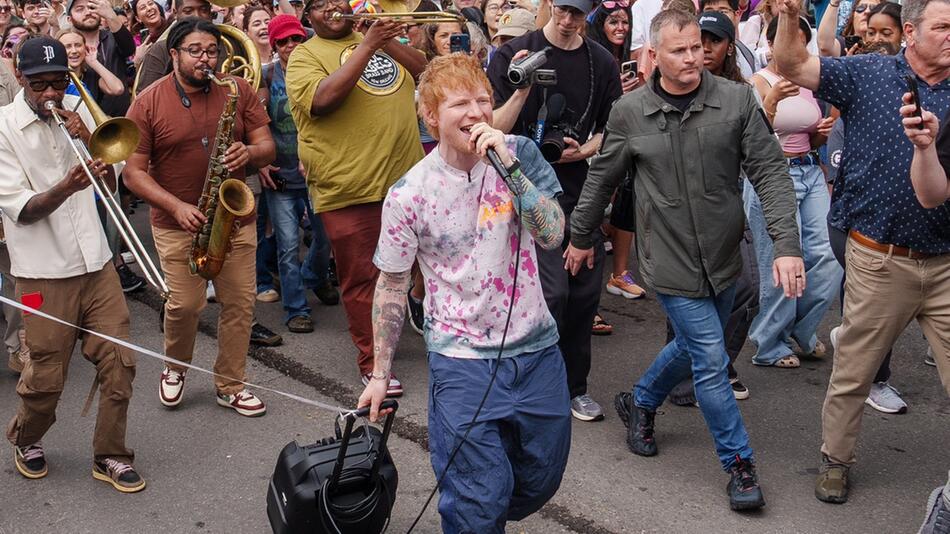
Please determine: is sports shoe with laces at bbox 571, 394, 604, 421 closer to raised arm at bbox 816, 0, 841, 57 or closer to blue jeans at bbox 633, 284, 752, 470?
blue jeans at bbox 633, 284, 752, 470

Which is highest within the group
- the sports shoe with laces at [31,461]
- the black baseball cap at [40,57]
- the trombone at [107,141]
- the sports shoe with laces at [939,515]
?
the black baseball cap at [40,57]

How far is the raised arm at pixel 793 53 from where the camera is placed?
4411 mm

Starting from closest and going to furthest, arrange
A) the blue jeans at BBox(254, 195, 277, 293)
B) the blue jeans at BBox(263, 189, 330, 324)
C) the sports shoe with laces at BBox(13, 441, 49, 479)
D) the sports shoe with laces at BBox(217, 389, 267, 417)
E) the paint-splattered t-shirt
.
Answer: the paint-splattered t-shirt → the sports shoe with laces at BBox(13, 441, 49, 479) → the sports shoe with laces at BBox(217, 389, 267, 417) → the blue jeans at BBox(263, 189, 330, 324) → the blue jeans at BBox(254, 195, 277, 293)

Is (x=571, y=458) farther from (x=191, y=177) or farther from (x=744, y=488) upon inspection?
→ (x=191, y=177)

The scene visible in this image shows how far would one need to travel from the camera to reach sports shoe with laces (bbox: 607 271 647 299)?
776 cm

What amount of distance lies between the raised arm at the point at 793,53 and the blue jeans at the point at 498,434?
1.59 meters

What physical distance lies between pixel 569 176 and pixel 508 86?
0.59 metres

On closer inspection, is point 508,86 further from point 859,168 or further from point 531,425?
point 531,425

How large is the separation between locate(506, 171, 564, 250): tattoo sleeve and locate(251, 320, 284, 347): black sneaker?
3.56 meters

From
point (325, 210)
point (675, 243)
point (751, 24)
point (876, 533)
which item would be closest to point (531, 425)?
point (675, 243)

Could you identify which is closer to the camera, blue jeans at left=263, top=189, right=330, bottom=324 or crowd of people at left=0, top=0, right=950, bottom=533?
crowd of people at left=0, top=0, right=950, bottom=533

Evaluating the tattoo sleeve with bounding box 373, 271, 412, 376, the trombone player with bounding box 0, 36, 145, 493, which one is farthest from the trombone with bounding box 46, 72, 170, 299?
the tattoo sleeve with bounding box 373, 271, 412, 376

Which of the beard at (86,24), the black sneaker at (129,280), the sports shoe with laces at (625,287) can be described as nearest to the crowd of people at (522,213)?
the sports shoe with laces at (625,287)

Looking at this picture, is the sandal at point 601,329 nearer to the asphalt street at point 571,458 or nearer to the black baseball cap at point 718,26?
the asphalt street at point 571,458
